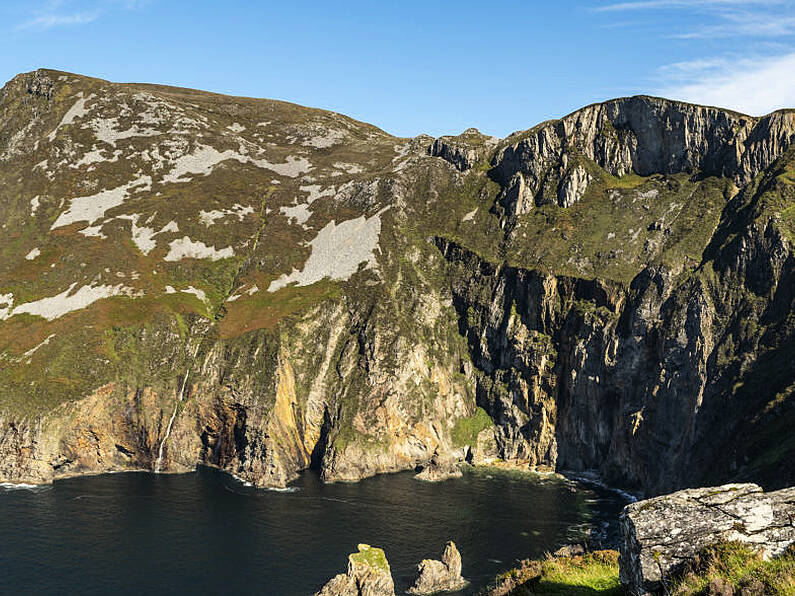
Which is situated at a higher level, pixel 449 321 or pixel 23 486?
pixel 449 321

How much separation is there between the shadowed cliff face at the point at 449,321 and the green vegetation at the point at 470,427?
1.77ft

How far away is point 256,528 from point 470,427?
207 feet

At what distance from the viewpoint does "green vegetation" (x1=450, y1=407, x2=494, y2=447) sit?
473 ft

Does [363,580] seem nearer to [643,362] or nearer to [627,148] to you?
[643,362]

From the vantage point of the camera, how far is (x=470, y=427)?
14662 cm

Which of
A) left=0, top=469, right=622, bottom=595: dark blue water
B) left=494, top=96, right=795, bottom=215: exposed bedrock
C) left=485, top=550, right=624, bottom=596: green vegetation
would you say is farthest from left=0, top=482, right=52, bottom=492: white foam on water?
left=494, top=96, right=795, bottom=215: exposed bedrock

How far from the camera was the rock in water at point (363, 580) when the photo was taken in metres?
75.6

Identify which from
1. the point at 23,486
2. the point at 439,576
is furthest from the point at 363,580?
the point at 23,486

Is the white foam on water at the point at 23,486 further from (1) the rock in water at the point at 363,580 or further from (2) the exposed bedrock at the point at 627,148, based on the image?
(2) the exposed bedrock at the point at 627,148

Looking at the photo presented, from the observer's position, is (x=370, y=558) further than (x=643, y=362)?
No

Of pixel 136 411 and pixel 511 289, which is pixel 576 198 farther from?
pixel 136 411

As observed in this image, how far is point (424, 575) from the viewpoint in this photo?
79.4 metres

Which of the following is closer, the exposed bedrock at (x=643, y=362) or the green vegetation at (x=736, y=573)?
the green vegetation at (x=736, y=573)

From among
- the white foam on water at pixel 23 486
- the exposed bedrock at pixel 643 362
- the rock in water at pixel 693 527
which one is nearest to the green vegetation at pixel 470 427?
the exposed bedrock at pixel 643 362
